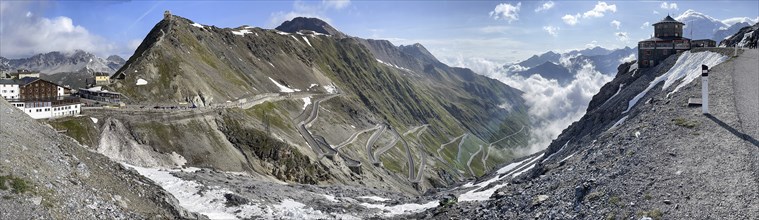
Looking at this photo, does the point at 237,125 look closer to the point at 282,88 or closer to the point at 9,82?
the point at 9,82

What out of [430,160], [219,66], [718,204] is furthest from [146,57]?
→ [718,204]

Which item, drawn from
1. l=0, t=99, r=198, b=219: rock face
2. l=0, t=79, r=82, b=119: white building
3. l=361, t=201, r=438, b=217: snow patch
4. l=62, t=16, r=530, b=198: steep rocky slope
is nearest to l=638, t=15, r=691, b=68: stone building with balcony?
l=62, t=16, r=530, b=198: steep rocky slope

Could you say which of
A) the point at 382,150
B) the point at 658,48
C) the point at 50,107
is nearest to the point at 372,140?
the point at 382,150

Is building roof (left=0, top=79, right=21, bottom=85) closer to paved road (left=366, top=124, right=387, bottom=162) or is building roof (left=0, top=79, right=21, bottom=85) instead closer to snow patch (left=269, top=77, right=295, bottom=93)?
paved road (left=366, top=124, right=387, bottom=162)

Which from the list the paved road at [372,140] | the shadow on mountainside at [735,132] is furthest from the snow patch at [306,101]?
A: the shadow on mountainside at [735,132]

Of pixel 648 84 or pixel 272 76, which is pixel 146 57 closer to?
pixel 272 76
